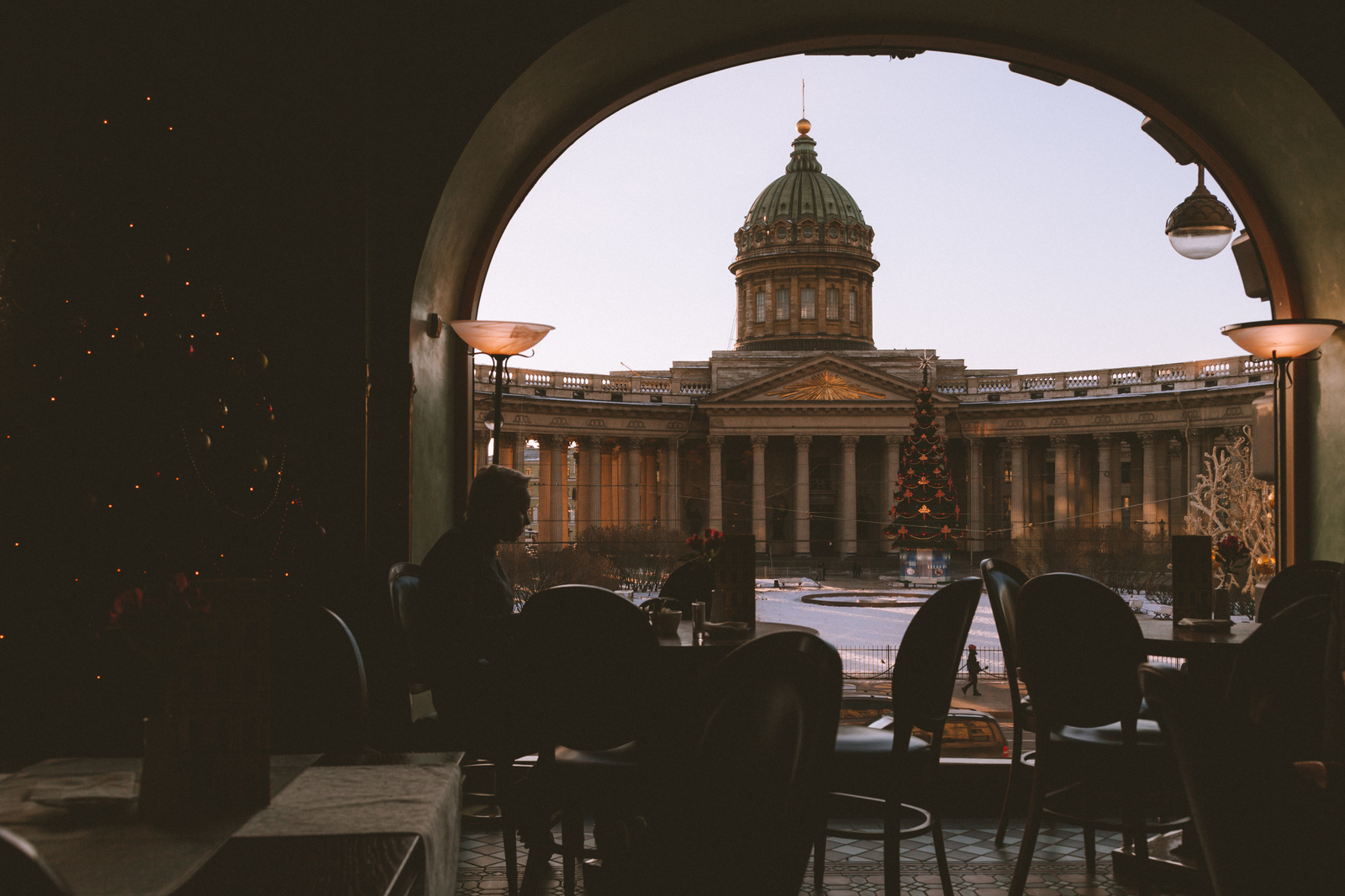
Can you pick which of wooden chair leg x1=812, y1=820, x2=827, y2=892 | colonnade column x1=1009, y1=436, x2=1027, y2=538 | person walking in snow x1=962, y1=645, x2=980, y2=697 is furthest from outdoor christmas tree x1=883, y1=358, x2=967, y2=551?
wooden chair leg x1=812, y1=820, x2=827, y2=892

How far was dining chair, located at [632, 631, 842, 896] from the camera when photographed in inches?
67.5

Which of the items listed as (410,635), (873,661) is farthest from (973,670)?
(410,635)

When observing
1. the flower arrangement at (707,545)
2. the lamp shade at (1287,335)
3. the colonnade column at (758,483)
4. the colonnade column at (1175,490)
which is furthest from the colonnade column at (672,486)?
the flower arrangement at (707,545)

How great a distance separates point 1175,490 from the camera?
5038cm

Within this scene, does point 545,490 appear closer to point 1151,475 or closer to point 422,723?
point 1151,475

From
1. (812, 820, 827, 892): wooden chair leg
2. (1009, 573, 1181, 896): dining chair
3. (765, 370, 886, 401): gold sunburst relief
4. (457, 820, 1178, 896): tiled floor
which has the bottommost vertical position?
(457, 820, 1178, 896): tiled floor

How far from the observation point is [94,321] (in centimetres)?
463

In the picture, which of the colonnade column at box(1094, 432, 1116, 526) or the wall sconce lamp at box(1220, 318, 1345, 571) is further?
the colonnade column at box(1094, 432, 1116, 526)

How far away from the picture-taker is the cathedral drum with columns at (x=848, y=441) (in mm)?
47594

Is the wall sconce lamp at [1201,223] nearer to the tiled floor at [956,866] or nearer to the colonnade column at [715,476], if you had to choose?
the tiled floor at [956,866]

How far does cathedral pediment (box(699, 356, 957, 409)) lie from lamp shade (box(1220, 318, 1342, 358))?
46.2 m

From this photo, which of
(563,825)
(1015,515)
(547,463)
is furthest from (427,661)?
(1015,515)

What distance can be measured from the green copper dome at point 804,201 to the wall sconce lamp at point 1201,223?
196 ft

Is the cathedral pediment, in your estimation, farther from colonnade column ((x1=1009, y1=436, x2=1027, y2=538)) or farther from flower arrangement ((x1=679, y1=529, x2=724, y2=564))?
flower arrangement ((x1=679, y1=529, x2=724, y2=564))
